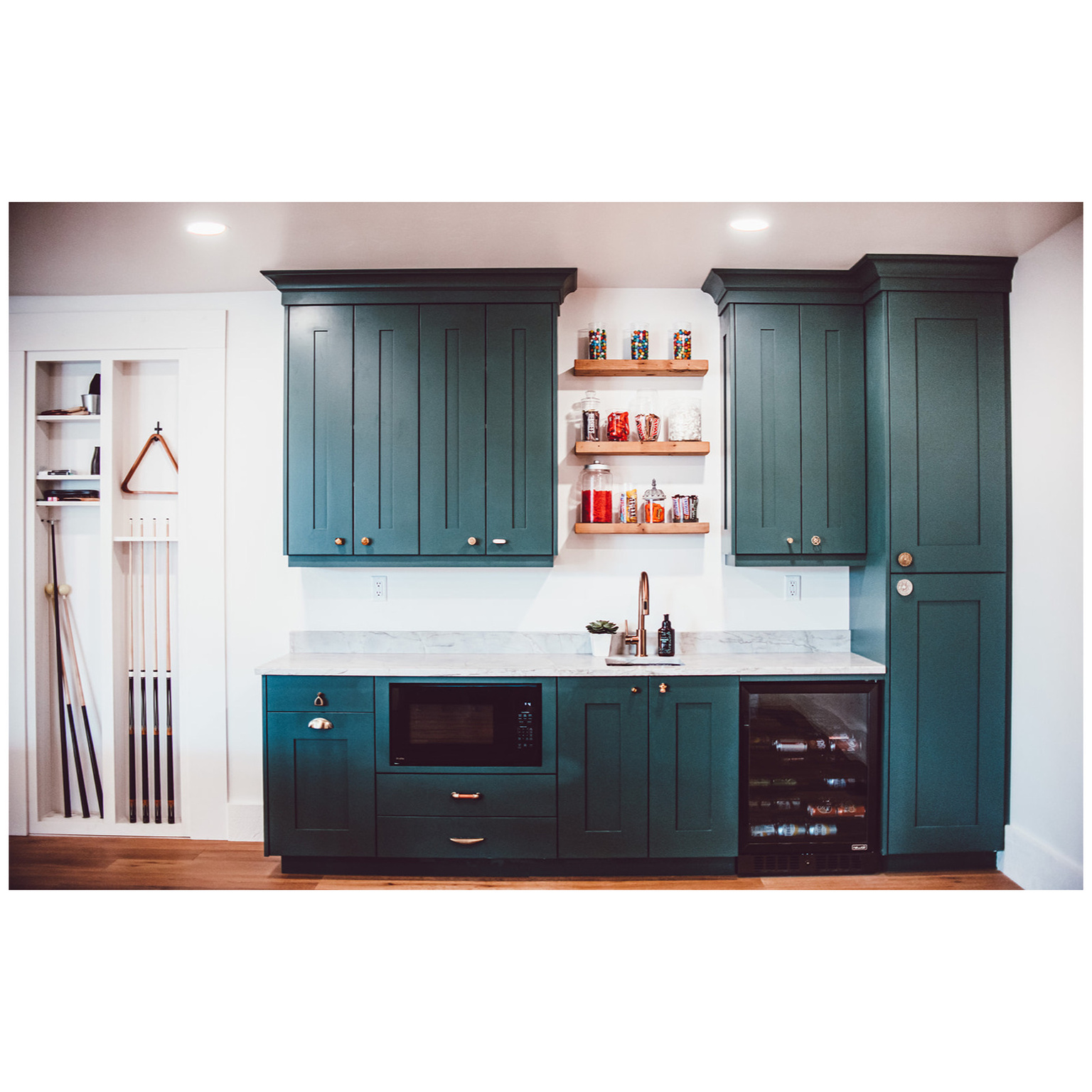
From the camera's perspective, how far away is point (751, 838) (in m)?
3.03

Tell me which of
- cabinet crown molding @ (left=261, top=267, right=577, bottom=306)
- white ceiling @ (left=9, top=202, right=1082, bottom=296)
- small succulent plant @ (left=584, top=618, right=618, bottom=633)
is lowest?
small succulent plant @ (left=584, top=618, right=618, bottom=633)

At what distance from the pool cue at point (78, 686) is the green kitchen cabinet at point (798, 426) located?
124 inches

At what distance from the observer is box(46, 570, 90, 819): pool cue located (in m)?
3.59

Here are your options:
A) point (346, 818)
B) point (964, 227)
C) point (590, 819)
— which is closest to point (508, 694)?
point (590, 819)

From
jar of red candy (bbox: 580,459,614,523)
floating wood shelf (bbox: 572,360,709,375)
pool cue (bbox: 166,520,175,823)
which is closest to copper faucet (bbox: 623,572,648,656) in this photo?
jar of red candy (bbox: 580,459,614,523)

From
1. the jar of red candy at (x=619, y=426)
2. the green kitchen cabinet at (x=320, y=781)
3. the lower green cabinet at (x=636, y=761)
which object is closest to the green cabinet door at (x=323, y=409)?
the green kitchen cabinet at (x=320, y=781)

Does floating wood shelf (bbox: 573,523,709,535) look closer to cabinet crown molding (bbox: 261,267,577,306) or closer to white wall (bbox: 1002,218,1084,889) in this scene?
cabinet crown molding (bbox: 261,267,577,306)

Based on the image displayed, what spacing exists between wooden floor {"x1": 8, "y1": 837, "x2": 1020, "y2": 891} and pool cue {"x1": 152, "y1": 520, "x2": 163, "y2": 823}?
306 mm

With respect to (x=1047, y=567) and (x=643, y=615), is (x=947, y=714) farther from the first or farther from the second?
(x=643, y=615)

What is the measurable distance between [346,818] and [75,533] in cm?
199

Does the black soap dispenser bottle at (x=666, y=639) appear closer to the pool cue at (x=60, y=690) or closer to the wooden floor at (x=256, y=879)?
the wooden floor at (x=256, y=879)

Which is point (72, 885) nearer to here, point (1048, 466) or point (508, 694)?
point (508, 694)

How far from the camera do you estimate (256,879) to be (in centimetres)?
304

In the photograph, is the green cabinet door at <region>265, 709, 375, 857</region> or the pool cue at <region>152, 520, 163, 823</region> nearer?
the green cabinet door at <region>265, 709, 375, 857</region>
